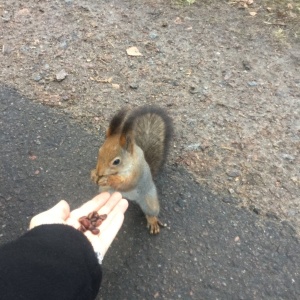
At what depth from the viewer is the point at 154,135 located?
1975mm

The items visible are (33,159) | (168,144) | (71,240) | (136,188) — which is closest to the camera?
(71,240)

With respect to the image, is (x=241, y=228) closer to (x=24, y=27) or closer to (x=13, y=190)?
(x=13, y=190)

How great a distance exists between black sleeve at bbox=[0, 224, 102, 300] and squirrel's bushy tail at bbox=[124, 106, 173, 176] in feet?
1.92

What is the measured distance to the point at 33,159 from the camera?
85.0 inches

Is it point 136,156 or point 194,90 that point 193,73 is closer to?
point 194,90

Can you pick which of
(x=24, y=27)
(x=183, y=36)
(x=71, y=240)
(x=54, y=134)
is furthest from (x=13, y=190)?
(x=183, y=36)

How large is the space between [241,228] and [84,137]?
879mm

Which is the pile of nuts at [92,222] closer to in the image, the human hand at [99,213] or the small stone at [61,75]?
the human hand at [99,213]

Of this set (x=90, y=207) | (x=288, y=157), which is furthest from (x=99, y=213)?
(x=288, y=157)

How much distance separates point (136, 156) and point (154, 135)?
0.75 ft

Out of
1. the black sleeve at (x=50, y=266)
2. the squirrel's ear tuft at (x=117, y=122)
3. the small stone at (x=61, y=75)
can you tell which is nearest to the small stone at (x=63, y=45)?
the small stone at (x=61, y=75)

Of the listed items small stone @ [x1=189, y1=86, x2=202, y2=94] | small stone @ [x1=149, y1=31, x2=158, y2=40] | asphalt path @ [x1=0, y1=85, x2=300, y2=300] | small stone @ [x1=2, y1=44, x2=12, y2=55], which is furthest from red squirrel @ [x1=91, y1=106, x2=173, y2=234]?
small stone @ [x1=2, y1=44, x2=12, y2=55]

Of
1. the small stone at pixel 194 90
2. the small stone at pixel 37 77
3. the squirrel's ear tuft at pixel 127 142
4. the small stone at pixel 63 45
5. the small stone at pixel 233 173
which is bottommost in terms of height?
the small stone at pixel 37 77

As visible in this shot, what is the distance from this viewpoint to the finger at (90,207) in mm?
1658
